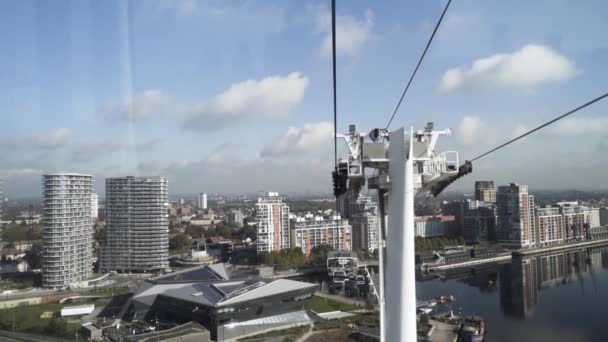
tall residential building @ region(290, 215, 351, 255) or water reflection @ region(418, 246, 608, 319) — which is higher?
tall residential building @ region(290, 215, 351, 255)

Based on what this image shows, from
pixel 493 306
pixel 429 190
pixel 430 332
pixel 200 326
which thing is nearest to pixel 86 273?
pixel 200 326

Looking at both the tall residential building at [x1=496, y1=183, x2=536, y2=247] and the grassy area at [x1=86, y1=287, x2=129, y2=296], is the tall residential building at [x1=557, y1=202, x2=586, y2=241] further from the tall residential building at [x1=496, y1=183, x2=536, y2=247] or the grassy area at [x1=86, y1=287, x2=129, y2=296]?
the grassy area at [x1=86, y1=287, x2=129, y2=296]

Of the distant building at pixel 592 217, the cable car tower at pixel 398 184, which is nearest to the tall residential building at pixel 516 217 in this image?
the distant building at pixel 592 217

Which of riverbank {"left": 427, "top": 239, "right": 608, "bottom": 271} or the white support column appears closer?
the white support column

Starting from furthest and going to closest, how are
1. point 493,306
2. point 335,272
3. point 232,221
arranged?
point 232,221, point 335,272, point 493,306

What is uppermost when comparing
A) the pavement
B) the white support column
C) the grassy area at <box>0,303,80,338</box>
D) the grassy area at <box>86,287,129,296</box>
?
the white support column

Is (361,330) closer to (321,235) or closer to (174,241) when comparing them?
(321,235)

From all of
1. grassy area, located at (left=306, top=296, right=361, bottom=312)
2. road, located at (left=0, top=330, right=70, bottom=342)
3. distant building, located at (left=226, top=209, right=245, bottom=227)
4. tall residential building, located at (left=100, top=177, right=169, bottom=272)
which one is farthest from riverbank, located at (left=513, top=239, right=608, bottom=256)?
road, located at (left=0, top=330, right=70, bottom=342)
